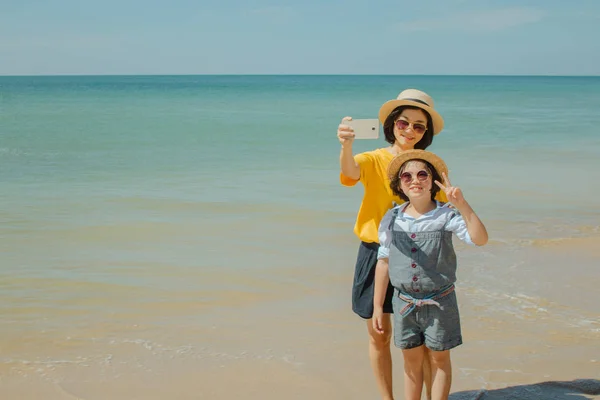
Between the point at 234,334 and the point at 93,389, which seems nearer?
the point at 93,389

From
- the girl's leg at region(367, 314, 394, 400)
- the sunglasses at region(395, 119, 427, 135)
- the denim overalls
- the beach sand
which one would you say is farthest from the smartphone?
the beach sand

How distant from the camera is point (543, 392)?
362cm

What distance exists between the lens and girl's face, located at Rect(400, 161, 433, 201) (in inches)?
112

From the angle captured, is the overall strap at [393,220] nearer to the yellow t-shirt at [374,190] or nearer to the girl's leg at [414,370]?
the yellow t-shirt at [374,190]

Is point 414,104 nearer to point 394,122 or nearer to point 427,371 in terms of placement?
point 394,122

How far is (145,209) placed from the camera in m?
8.52

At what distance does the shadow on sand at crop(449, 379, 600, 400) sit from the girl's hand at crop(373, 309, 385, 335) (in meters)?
0.81

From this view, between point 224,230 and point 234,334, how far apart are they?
114 inches

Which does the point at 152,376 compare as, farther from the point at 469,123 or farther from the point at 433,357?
the point at 469,123

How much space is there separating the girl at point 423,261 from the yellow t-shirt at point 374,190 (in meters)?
0.13

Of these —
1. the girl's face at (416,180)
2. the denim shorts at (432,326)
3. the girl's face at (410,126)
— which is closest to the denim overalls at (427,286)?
the denim shorts at (432,326)

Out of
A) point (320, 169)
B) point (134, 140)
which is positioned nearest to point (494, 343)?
point (320, 169)

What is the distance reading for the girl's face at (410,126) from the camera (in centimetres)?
304

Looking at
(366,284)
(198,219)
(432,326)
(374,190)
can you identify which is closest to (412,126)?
(374,190)
